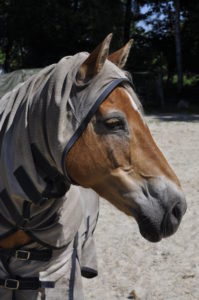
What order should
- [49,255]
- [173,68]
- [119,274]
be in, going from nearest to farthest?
[49,255]
[119,274]
[173,68]

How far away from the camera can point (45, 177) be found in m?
1.35

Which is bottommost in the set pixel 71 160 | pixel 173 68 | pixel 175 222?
pixel 173 68

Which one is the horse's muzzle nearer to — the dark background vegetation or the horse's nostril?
the horse's nostril

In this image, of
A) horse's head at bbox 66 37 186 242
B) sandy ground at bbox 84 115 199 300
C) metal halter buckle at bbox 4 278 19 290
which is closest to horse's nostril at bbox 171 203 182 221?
horse's head at bbox 66 37 186 242

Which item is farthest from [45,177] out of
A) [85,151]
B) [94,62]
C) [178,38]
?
[178,38]

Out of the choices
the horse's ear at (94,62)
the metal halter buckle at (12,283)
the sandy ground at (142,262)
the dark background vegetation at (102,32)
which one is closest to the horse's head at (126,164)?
the horse's ear at (94,62)

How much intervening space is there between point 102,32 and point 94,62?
54.6 feet

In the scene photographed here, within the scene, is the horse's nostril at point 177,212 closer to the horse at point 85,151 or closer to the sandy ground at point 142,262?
the horse at point 85,151

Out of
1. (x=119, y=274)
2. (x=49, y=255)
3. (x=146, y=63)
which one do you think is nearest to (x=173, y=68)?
(x=146, y=63)

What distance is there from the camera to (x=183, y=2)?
56.2 feet

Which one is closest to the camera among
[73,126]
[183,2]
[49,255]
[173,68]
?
[73,126]

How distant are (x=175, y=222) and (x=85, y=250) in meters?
0.81

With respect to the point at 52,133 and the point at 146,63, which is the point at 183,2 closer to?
the point at 146,63

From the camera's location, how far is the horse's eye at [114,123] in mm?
1278
